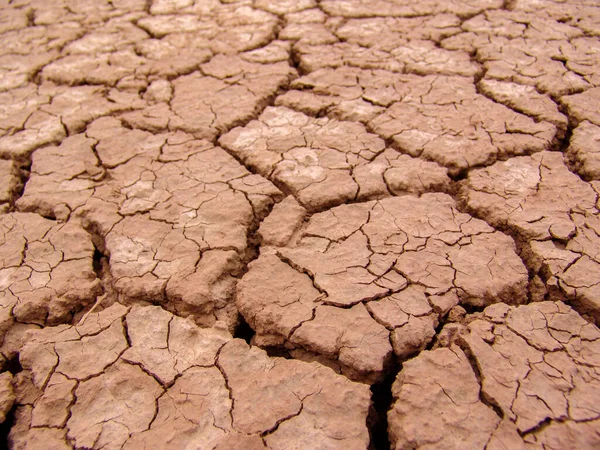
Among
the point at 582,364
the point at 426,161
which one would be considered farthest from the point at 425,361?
the point at 426,161

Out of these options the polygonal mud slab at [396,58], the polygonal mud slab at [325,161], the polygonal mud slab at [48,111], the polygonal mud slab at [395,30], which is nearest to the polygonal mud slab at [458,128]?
the polygonal mud slab at [325,161]

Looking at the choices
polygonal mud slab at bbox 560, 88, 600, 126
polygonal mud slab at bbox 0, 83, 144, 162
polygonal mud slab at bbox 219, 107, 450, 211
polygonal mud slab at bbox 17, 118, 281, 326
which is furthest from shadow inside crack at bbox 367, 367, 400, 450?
polygonal mud slab at bbox 0, 83, 144, 162

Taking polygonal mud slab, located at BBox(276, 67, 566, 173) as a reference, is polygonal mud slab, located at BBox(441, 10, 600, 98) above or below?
above

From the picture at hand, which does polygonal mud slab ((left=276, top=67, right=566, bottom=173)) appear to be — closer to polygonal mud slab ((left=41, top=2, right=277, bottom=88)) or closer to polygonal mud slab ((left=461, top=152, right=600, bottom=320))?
polygonal mud slab ((left=461, top=152, right=600, bottom=320))

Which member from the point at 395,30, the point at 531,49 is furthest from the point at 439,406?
the point at 395,30

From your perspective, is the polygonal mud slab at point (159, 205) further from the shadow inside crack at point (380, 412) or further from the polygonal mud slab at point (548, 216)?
the polygonal mud slab at point (548, 216)

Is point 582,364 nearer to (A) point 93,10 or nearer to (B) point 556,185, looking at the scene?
(B) point 556,185

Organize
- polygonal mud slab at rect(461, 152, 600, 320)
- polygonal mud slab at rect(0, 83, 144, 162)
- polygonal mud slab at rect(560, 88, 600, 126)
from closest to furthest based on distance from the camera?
polygonal mud slab at rect(461, 152, 600, 320), polygonal mud slab at rect(560, 88, 600, 126), polygonal mud slab at rect(0, 83, 144, 162)

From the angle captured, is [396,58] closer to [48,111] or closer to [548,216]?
[548,216]
